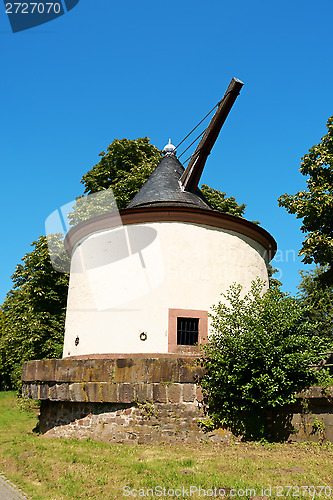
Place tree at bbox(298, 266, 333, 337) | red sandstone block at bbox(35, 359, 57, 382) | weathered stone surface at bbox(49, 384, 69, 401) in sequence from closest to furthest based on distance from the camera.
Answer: weathered stone surface at bbox(49, 384, 69, 401) < red sandstone block at bbox(35, 359, 57, 382) < tree at bbox(298, 266, 333, 337)

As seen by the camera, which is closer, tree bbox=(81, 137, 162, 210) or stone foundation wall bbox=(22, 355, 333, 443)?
stone foundation wall bbox=(22, 355, 333, 443)

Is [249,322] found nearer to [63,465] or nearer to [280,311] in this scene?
[280,311]

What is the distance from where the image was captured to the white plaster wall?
470 inches

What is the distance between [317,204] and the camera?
1428 centimetres

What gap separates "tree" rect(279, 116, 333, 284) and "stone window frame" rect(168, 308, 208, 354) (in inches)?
190

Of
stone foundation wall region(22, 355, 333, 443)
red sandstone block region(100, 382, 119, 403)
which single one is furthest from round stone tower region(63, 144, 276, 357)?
red sandstone block region(100, 382, 119, 403)

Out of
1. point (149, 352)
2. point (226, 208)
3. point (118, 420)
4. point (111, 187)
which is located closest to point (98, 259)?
point (149, 352)

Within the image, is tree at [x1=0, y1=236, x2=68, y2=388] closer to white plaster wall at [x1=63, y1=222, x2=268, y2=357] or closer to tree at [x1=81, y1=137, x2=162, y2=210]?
tree at [x1=81, y1=137, x2=162, y2=210]

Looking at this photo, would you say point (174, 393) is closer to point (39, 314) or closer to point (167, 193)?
point (167, 193)

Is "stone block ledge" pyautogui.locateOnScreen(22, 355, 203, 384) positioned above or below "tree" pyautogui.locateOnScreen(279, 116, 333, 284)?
below

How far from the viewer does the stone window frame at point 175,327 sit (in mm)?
11600

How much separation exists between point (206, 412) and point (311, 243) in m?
7.23

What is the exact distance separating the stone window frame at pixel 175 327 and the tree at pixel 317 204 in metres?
4.82

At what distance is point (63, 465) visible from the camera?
7941mm
